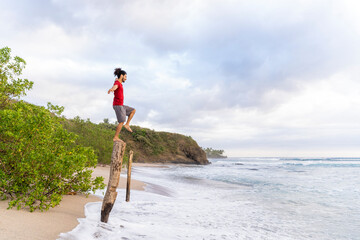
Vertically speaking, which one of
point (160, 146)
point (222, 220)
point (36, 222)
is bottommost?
point (222, 220)

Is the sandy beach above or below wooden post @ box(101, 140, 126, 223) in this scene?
below

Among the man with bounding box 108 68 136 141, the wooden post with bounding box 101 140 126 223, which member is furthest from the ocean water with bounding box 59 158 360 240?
the man with bounding box 108 68 136 141

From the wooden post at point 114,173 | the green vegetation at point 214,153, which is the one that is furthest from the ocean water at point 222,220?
the green vegetation at point 214,153

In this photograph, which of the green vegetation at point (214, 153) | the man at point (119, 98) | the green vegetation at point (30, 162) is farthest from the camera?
the green vegetation at point (214, 153)

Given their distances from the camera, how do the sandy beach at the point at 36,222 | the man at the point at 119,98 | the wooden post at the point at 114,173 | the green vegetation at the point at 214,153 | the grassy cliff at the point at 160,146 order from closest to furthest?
the sandy beach at the point at 36,222, the wooden post at the point at 114,173, the man at the point at 119,98, the grassy cliff at the point at 160,146, the green vegetation at the point at 214,153

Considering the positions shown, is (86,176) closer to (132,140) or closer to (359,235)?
(359,235)

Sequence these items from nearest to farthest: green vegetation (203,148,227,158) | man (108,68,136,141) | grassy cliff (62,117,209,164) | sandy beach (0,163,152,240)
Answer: sandy beach (0,163,152,240)
man (108,68,136,141)
grassy cliff (62,117,209,164)
green vegetation (203,148,227,158)

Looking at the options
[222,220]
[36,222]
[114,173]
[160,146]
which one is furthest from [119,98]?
[160,146]

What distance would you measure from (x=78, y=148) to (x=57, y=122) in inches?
42.2

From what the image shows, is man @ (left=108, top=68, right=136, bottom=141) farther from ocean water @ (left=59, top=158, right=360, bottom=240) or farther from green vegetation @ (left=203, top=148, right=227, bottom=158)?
green vegetation @ (left=203, top=148, right=227, bottom=158)

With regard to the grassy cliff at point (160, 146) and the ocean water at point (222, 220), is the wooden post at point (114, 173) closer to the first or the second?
the ocean water at point (222, 220)

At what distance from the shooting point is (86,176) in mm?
7102

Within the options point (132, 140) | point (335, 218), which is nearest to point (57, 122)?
point (335, 218)

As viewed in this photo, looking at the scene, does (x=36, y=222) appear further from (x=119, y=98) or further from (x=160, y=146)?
(x=160, y=146)
